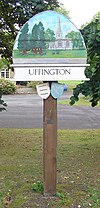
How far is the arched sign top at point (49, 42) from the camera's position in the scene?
182 inches

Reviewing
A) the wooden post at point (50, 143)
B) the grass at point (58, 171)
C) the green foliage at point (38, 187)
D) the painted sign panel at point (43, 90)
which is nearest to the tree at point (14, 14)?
the grass at point (58, 171)

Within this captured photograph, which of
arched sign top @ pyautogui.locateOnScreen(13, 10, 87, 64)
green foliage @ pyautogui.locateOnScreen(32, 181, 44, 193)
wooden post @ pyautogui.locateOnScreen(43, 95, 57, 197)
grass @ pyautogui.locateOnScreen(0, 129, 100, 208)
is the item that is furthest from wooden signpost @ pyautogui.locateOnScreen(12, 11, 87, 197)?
grass @ pyautogui.locateOnScreen(0, 129, 100, 208)

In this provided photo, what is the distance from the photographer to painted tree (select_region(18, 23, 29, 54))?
4.66 metres

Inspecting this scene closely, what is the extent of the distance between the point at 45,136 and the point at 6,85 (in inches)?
1005

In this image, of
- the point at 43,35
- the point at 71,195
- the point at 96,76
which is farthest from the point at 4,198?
the point at 96,76

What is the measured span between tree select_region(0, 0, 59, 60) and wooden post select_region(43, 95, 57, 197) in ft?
11.0

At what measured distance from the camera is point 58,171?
6109 mm

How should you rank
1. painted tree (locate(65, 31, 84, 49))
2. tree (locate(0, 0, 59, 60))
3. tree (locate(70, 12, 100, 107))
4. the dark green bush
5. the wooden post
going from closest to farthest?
painted tree (locate(65, 31, 84, 49)) < the wooden post < tree (locate(70, 12, 100, 107)) < tree (locate(0, 0, 59, 60)) < the dark green bush

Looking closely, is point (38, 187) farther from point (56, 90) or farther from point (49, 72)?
point (49, 72)

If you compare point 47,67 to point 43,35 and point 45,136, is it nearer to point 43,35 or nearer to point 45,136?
point 43,35

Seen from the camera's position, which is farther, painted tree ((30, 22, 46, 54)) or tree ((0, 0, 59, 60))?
tree ((0, 0, 59, 60))

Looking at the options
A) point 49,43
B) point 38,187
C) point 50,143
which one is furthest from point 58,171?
point 49,43

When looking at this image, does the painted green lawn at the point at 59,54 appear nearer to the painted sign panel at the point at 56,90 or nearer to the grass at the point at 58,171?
the painted sign panel at the point at 56,90

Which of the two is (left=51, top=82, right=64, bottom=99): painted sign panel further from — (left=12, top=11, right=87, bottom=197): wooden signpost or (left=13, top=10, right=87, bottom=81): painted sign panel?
(left=13, top=10, right=87, bottom=81): painted sign panel
